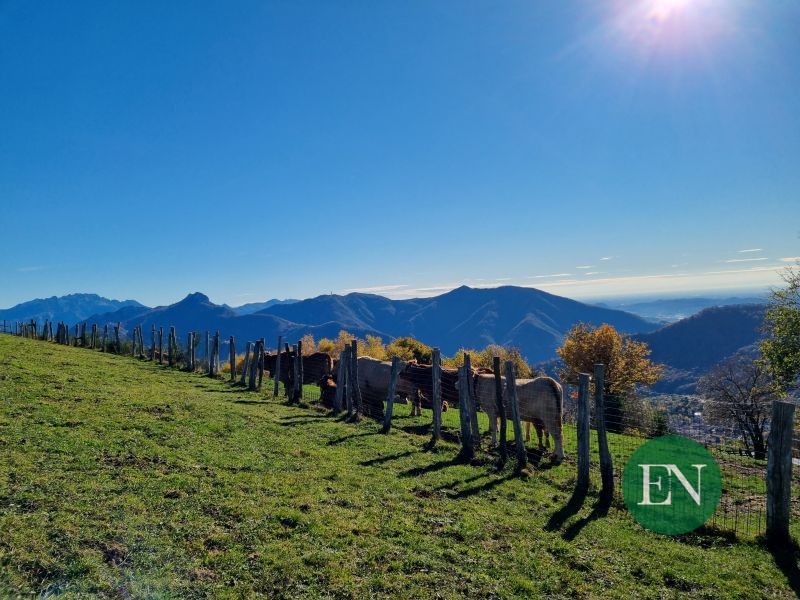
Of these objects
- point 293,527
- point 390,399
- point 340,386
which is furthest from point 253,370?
point 293,527

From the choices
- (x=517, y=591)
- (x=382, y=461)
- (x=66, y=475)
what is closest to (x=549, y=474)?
(x=382, y=461)

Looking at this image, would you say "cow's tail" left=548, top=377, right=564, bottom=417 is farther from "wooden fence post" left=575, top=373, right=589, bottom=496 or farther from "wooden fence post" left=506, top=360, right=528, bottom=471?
"wooden fence post" left=575, top=373, right=589, bottom=496

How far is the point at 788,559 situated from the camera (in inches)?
307

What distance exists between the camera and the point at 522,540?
26.2 feet

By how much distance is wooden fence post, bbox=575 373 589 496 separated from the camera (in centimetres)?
1095

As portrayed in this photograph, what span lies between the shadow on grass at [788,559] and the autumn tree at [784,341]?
87.4 ft

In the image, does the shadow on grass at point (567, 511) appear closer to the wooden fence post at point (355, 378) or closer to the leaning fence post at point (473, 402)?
the leaning fence post at point (473, 402)

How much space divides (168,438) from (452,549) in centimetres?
844

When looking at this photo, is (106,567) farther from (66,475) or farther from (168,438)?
(168,438)

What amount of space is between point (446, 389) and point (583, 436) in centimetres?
1199

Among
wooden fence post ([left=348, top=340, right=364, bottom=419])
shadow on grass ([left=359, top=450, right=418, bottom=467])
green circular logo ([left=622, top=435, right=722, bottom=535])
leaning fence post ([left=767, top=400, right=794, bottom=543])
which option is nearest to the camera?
leaning fence post ([left=767, top=400, right=794, bottom=543])

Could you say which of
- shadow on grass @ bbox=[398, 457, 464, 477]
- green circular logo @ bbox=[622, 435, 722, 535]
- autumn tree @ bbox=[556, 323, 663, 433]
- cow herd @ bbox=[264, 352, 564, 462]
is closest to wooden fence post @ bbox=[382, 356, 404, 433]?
cow herd @ bbox=[264, 352, 564, 462]

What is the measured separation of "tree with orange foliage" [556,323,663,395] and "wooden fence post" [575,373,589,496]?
39460 mm

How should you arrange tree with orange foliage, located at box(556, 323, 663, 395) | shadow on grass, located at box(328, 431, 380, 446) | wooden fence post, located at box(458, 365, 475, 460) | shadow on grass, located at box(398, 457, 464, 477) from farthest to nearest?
tree with orange foliage, located at box(556, 323, 663, 395), shadow on grass, located at box(328, 431, 380, 446), wooden fence post, located at box(458, 365, 475, 460), shadow on grass, located at box(398, 457, 464, 477)
